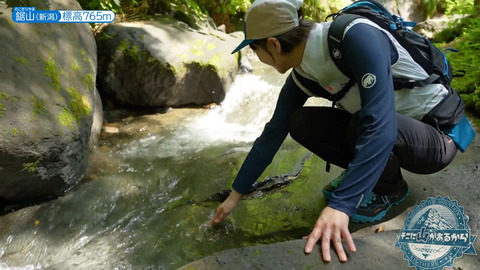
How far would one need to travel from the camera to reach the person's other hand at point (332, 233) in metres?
1.68

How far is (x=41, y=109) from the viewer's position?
111 inches

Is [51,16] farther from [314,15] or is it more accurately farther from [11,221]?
[314,15]

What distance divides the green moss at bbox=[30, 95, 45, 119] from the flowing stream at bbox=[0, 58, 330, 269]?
2.31 ft

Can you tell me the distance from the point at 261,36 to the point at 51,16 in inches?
95.7

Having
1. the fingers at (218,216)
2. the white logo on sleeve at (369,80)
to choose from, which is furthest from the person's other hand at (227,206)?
the white logo on sleeve at (369,80)

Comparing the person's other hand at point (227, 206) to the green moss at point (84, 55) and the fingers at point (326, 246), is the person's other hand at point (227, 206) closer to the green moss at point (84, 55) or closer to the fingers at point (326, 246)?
the fingers at point (326, 246)

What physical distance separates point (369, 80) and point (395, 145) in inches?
19.6

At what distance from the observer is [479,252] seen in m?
1.92

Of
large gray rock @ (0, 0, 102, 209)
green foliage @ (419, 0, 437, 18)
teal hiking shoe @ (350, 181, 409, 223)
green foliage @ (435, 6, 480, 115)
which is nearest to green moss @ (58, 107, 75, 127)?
large gray rock @ (0, 0, 102, 209)

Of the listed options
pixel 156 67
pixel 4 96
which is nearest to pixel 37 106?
pixel 4 96

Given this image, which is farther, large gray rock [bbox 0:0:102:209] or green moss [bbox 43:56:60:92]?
green moss [bbox 43:56:60:92]

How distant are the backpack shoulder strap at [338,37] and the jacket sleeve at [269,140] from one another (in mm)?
471

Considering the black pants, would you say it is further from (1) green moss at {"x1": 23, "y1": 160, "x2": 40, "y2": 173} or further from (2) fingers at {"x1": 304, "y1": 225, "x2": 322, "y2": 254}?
(1) green moss at {"x1": 23, "y1": 160, "x2": 40, "y2": 173}

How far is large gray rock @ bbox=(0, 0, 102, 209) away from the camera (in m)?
2.65
